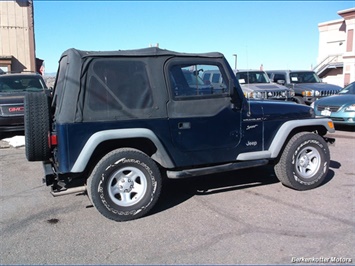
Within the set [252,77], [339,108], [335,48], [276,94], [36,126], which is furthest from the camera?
[335,48]

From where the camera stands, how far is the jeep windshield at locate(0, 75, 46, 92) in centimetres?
1045

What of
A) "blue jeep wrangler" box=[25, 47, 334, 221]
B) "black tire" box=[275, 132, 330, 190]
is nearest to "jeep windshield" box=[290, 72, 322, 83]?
"black tire" box=[275, 132, 330, 190]

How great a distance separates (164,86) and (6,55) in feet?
55.1

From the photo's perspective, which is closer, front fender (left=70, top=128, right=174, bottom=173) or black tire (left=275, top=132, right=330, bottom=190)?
front fender (left=70, top=128, right=174, bottom=173)

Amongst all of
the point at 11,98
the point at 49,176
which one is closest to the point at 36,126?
the point at 49,176

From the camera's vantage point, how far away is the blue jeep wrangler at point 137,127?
4242mm

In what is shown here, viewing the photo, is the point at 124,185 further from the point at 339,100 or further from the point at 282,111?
the point at 339,100

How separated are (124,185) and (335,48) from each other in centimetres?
3989

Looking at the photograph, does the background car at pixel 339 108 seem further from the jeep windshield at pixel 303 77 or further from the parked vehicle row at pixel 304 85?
the jeep windshield at pixel 303 77

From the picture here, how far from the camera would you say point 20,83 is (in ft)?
35.1

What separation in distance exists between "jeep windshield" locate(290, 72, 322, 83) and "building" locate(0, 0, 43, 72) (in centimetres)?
1310

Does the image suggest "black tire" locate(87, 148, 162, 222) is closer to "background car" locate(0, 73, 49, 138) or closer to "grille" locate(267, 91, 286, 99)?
"background car" locate(0, 73, 49, 138)

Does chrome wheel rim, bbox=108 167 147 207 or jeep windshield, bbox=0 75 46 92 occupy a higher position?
jeep windshield, bbox=0 75 46 92

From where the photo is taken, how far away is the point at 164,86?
181 inches
